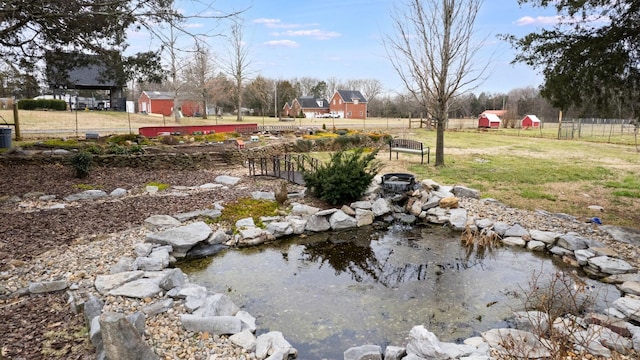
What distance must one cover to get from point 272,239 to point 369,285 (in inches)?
97.4

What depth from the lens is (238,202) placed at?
8617mm

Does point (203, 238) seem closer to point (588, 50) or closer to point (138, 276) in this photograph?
point (138, 276)

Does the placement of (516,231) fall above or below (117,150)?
below

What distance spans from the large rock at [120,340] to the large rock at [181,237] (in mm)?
3288

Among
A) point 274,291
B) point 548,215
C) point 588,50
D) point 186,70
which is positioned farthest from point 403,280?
point 186,70

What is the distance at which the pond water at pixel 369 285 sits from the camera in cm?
439

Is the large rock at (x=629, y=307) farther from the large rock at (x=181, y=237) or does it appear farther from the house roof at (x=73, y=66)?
the house roof at (x=73, y=66)

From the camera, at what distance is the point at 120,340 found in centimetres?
307

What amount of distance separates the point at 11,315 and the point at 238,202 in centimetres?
496

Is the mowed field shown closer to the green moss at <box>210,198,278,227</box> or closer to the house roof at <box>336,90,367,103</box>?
the green moss at <box>210,198,278,227</box>

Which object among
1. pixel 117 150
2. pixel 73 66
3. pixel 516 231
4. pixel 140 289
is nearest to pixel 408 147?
pixel 516 231

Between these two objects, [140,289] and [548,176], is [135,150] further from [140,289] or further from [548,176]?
[548,176]

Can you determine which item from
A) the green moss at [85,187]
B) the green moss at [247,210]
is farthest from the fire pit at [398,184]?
the green moss at [85,187]

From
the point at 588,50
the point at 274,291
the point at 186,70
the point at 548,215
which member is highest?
the point at 186,70
